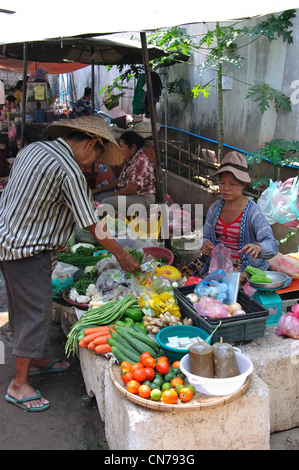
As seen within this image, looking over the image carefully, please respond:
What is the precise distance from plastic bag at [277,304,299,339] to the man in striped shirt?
1.11m

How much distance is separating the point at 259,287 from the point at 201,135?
6.04 meters

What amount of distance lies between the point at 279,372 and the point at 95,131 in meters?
2.04

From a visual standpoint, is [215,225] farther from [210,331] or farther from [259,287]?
[210,331]

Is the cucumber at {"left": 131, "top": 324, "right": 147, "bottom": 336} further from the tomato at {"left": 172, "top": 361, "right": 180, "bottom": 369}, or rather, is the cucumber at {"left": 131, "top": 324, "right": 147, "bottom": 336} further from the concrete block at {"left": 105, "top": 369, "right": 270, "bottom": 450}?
the concrete block at {"left": 105, "top": 369, "right": 270, "bottom": 450}

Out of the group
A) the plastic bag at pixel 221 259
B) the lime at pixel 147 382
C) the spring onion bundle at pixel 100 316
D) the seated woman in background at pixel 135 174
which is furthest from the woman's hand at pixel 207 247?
the seated woman in background at pixel 135 174

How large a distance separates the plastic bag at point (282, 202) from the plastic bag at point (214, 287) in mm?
1899

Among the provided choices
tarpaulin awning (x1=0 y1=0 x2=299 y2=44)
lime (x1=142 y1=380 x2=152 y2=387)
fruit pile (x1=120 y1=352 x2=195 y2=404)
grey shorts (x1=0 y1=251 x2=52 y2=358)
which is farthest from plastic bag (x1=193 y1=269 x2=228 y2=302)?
tarpaulin awning (x1=0 y1=0 x2=299 y2=44)

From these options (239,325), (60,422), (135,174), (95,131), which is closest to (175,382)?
(239,325)

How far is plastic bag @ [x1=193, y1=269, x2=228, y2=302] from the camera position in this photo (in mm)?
3100

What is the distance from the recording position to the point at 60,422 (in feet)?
9.95

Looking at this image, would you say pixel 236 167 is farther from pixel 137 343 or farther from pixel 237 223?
pixel 137 343

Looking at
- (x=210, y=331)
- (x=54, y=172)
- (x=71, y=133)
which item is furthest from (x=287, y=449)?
(x=71, y=133)

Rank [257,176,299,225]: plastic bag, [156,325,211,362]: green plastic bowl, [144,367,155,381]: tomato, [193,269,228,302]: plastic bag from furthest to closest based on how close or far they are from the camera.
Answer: [257,176,299,225]: plastic bag → [193,269,228,302]: plastic bag → [156,325,211,362]: green plastic bowl → [144,367,155,381]: tomato

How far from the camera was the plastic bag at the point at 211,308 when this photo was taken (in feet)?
9.22
